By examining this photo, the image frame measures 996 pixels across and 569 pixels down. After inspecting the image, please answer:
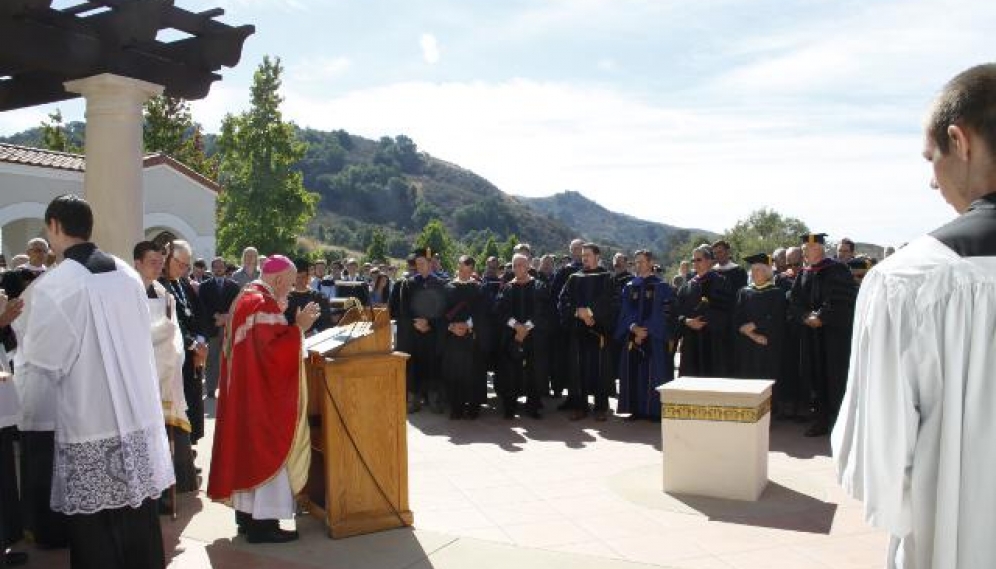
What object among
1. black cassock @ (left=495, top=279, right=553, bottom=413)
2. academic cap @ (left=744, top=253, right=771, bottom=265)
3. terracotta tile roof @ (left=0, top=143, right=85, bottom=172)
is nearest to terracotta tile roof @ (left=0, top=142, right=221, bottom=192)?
terracotta tile roof @ (left=0, top=143, right=85, bottom=172)

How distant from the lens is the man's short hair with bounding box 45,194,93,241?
4148mm

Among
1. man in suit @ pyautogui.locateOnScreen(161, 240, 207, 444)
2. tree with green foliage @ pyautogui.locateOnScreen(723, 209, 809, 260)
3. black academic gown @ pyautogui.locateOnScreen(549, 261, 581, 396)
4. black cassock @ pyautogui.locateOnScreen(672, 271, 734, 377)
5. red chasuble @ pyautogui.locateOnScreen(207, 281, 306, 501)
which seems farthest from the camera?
tree with green foliage @ pyautogui.locateOnScreen(723, 209, 809, 260)

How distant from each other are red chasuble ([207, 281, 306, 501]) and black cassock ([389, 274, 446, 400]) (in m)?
5.09

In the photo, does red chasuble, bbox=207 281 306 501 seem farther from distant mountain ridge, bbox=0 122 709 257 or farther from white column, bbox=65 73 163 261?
distant mountain ridge, bbox=0 122 709 257

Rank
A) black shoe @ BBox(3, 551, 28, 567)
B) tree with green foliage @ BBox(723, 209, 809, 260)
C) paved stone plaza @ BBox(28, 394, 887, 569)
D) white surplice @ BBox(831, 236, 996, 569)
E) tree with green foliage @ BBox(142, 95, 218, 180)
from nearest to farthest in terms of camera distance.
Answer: white surplice @ BBox(831, 236, 996, 569) → black shoe @ BBox(3, 551, 28, 567) → paved stone plaza @ BBox(28, 394, 887, 569) → tree with green foliage @ BBox(142, 95, 218, 180) → tree with green foliage @ BBox(723, 209, 809, 260)

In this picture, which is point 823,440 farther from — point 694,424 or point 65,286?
point 65,286

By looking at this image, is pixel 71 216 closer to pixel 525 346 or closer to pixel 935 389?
pixel 935 389

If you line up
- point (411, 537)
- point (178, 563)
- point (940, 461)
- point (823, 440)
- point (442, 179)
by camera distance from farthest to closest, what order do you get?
point (442, 179) → point (823, 440) → point (411, 537) → point (178, 563) → point (940, 461)

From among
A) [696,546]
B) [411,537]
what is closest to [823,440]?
[696,546]

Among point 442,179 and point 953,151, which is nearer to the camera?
point 953,151

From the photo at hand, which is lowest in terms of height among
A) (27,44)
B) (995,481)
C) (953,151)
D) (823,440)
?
(823,440)

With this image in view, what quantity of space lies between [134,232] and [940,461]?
7.17m

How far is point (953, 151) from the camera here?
217cm

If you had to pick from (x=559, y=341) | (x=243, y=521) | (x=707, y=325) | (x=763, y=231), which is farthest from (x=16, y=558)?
(x=763, y=231)
